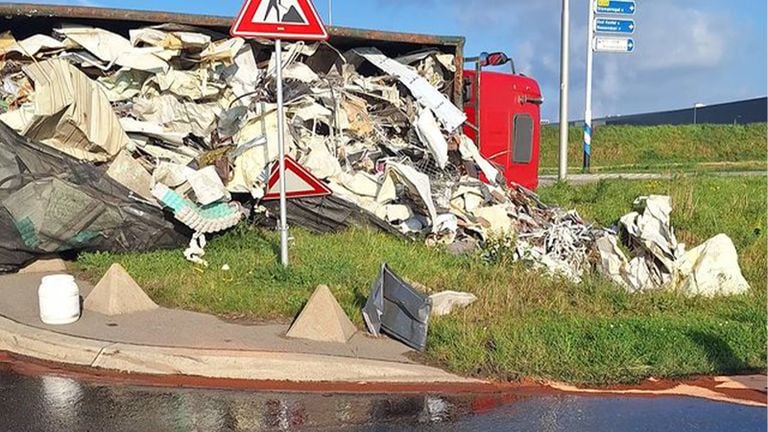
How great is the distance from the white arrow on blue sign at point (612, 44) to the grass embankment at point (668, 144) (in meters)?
16.7

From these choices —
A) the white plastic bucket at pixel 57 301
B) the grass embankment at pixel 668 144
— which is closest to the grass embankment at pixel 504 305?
the white plastic bucket at pixel 57 301

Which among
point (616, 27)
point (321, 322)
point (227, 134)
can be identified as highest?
point (616, 27)

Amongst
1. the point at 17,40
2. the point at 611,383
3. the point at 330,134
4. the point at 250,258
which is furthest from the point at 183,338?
the point at 17,40

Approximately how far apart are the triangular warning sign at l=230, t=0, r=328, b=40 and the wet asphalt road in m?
3.17

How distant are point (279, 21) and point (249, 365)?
3.05 metres

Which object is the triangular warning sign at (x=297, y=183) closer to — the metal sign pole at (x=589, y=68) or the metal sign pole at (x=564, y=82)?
the metal sign pole at (x=564, y=82)

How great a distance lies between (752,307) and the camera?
22.7 ft

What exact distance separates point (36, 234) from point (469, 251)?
4555 millimetres

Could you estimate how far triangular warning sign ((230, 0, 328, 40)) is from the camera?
6367 mm

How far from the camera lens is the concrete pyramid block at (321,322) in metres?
5.65

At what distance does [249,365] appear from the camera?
16.9 ft

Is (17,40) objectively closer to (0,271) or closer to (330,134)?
(0,271)

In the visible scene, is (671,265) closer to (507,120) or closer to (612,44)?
(507,120)

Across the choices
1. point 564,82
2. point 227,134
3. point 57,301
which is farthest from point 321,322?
point 564,82
